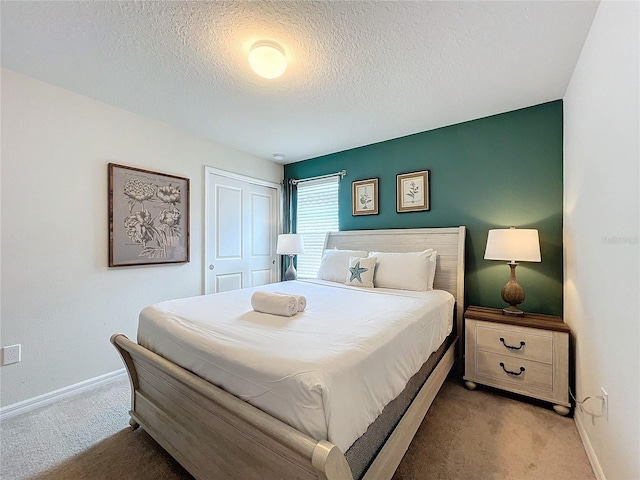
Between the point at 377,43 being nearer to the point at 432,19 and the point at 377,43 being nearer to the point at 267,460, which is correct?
the point at 432,19

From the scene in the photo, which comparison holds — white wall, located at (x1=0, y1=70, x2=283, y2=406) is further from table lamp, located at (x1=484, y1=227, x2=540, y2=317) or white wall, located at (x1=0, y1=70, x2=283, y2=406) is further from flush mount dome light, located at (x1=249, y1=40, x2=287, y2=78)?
table lamp, located at (x1=484, y1=227, x2=540, y2=317)

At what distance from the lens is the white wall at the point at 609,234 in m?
1.07

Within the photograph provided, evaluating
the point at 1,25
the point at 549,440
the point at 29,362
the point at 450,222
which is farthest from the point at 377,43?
the point at 29,362

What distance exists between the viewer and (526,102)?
238 cm

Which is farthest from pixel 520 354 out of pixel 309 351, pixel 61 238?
pixel 61 238

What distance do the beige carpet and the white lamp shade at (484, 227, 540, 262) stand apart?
3.69 ft

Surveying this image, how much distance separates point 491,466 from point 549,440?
531 mm

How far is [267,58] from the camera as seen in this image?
1685 millimetres

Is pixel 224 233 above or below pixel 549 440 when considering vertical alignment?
above

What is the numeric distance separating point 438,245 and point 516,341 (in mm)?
1076

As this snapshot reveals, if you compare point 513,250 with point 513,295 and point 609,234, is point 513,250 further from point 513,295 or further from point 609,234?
point 609,234

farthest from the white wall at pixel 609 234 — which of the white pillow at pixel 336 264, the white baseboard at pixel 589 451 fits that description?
the white pillow at pixel 336 264

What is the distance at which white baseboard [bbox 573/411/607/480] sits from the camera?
4.60 ft

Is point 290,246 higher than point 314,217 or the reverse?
the reverse
